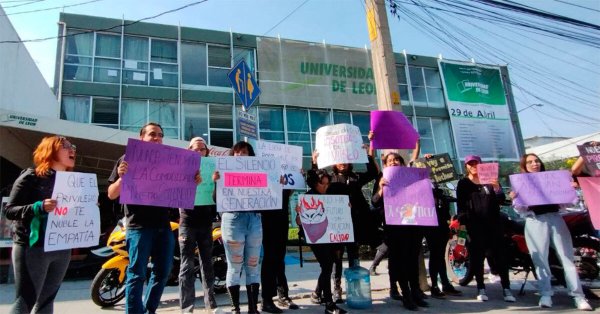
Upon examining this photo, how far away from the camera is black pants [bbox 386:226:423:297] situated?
4652mm

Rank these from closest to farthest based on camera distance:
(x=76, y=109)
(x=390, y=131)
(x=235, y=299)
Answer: (x=235, y=299), (x=390, y=131), (x=76, y=109)

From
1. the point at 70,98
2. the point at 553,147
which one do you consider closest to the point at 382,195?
the point at 70,98

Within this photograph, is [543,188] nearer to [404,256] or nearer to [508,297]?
[508,297]

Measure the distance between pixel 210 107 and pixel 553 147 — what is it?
3776 cm

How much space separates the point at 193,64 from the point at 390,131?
14844 mm

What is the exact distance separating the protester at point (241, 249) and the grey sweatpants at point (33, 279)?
1.51 metres

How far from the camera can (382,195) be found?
4.86 metres

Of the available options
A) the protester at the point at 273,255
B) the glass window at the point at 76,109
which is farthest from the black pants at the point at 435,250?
the glass window at the point at 76,109

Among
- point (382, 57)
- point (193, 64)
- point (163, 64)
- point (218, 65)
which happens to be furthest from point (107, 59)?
point (382, 57)

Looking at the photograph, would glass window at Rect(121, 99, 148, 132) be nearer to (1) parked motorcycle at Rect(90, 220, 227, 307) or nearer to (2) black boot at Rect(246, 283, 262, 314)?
(1) parked motorcycle at Rect(90, 220, 227, 307)

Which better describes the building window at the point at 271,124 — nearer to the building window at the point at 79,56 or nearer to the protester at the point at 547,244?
the building window at the point at 79,56

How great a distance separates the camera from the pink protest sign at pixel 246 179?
4195 millimetres

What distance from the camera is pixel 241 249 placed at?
409cm

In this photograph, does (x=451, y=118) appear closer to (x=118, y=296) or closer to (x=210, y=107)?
(x=210, y=107)
